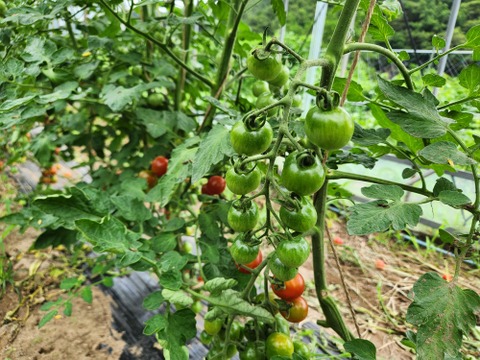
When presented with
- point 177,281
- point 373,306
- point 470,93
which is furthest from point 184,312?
point 373,306

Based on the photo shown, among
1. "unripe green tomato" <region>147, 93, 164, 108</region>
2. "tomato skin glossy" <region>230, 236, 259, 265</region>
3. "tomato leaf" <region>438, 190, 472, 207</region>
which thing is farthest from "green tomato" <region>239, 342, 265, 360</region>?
"unripe green tomato" <region>147, 93, 164, 108</region>

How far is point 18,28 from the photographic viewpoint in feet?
3.12

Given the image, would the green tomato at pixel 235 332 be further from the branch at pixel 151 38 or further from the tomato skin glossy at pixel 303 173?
the branch at pixel 151 38

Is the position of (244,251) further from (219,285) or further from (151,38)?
(151,38)

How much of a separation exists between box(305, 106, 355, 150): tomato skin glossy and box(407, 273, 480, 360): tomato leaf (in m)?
0.28

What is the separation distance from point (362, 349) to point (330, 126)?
0.40 metres

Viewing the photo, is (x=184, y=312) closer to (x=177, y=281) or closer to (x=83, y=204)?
(x=177, y=281)

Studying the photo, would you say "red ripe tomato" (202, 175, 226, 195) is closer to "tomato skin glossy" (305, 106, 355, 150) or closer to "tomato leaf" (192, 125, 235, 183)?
"tomato leaf" (192, 125, 235, 183)

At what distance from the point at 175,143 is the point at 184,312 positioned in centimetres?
68

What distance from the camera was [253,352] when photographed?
66cm

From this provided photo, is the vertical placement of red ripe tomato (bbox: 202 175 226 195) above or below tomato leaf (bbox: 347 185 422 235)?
below

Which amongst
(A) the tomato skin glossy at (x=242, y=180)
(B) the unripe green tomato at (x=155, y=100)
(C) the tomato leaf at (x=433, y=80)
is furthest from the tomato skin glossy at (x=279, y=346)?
(B) the unripe green tomato at (x=155, y=100)

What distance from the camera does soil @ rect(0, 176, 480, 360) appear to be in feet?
3.84

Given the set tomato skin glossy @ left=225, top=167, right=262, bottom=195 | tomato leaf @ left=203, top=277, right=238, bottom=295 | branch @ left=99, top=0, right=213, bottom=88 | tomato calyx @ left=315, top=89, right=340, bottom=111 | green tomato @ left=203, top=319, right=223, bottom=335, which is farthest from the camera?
branch @ left=99, top=0, right=213, bottom=88
